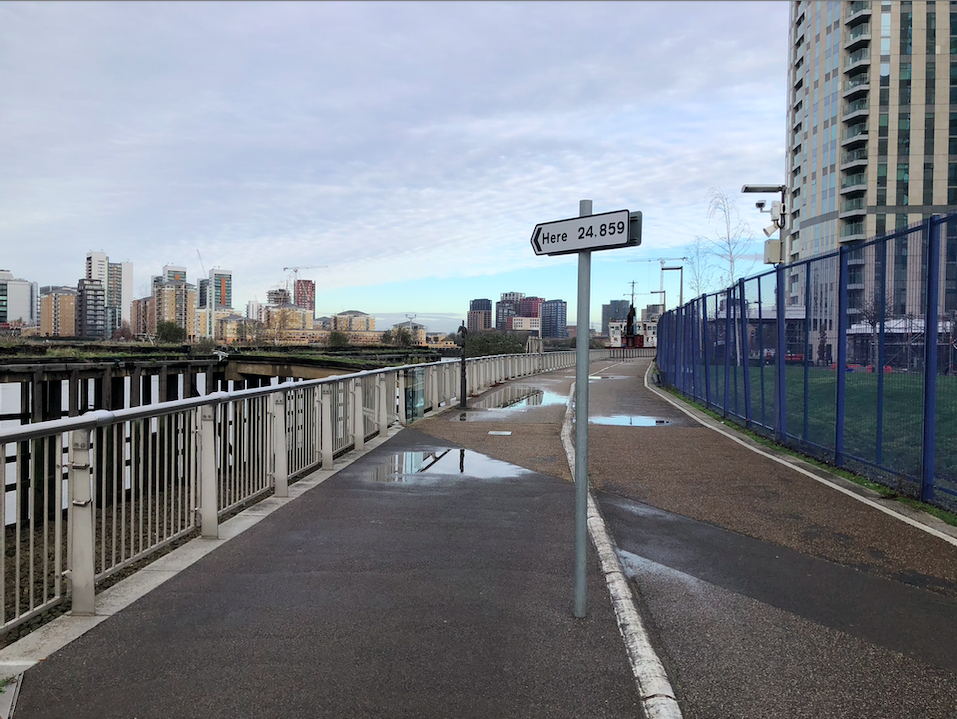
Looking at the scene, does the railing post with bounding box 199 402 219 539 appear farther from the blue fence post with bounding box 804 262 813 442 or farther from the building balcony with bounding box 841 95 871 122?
the building balcony with bounding box 841 95 871 122

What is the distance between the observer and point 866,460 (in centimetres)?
848

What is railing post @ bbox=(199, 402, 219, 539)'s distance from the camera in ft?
18.6

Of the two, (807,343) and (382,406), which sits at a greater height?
(807,343)

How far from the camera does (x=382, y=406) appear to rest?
12.4 meters

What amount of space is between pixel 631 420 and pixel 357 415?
6.53m

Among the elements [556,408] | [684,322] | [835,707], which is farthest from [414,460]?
[684,322]

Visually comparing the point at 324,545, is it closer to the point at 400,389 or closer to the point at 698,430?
the point at 400,389

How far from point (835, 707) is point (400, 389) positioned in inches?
434

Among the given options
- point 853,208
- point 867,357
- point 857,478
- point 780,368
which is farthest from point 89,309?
point 867,357

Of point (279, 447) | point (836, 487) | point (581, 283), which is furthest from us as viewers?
point (836, 487)

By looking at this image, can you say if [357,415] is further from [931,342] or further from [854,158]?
[854,158]

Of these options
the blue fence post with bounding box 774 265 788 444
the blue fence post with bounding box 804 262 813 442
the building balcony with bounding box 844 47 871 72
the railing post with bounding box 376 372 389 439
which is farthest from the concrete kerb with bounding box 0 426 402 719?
the building balcony with bounding box 844 47 871 72

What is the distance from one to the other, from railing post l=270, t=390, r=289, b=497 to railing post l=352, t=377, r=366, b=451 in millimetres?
3099

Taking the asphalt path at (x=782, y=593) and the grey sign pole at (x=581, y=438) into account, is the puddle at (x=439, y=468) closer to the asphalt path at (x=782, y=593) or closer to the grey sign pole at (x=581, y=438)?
the asphalt path at (x=782, y=593)
